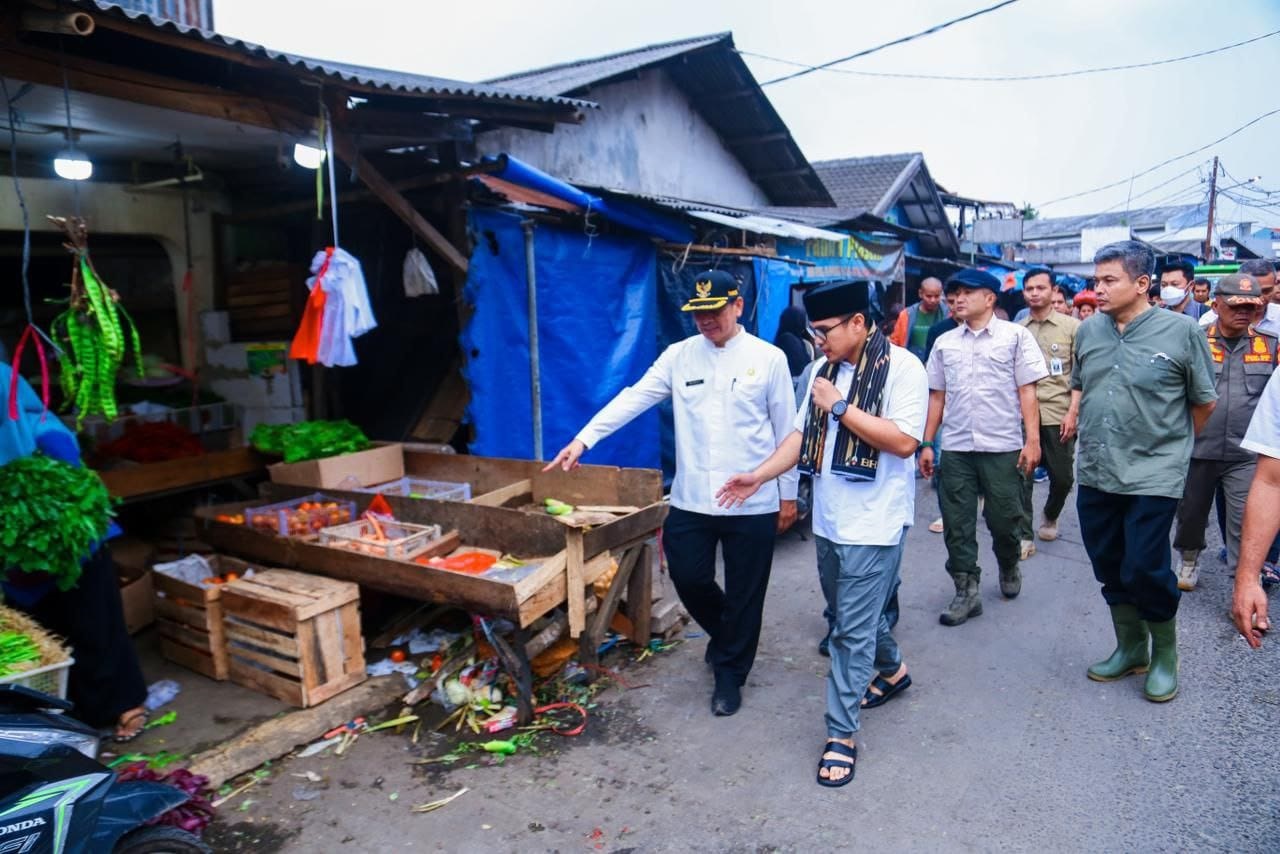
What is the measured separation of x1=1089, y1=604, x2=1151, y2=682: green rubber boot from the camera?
420 centimetres

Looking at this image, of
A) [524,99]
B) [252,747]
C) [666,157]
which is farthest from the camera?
[666,157]

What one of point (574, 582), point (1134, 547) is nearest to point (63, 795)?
point (574, 582)

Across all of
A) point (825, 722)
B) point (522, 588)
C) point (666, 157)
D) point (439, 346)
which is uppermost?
point (666, 157)

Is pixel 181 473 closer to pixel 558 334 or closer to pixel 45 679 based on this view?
pixel 558 334

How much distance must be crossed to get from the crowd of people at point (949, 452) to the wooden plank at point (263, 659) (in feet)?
5.88

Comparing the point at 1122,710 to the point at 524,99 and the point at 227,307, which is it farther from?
the point at 227,307

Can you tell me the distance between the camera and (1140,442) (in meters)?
3.94

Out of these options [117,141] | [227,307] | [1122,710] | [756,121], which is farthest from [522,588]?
[756,121]

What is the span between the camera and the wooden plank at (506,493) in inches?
210

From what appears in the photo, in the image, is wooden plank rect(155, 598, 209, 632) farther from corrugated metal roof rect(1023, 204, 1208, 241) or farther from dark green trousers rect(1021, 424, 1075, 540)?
corrugated metal roof rect(1023, 204, 1208, 241)

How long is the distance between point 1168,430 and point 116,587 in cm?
519

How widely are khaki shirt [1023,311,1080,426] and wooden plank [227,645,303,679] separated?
548 centimetres

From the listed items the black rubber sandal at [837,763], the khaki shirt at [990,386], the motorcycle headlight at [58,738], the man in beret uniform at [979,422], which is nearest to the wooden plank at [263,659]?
the motorcycle headlight at [58,738]

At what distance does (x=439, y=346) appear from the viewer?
7281 mm
